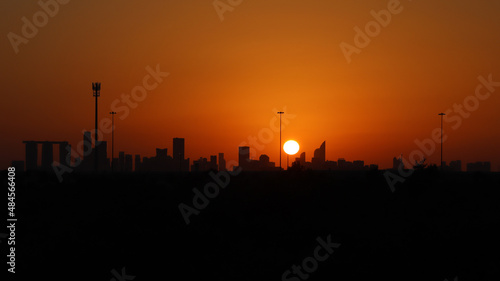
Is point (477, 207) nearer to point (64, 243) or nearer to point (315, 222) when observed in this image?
point (315, 222)

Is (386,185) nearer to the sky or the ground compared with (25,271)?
nearer to the sky

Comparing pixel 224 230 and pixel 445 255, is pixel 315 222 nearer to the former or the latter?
pixel 224 230

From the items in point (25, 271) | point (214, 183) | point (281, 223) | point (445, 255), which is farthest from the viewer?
point (214, 183)

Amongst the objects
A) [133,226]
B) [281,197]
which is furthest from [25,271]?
[281,197]

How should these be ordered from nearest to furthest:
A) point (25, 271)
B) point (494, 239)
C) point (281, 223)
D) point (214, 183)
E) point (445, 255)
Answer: point (25, 271) → point (445, 255) → point (494, 239) → point (281, 223) → point (214, 183)

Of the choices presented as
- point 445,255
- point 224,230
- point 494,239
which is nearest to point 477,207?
point 494,239

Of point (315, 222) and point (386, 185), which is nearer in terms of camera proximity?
point (315, 222)
